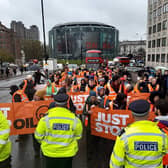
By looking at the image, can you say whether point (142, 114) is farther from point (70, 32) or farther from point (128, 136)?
point (70, 32)

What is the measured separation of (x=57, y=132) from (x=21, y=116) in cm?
239

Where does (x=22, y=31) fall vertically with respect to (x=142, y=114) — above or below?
above

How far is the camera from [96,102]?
15.6ft

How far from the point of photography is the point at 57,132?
2.44m

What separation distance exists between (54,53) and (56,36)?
26.0ft

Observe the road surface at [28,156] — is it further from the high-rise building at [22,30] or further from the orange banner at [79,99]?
the high-rise building at [22,30]

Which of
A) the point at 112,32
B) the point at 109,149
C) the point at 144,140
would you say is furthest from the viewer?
the point at 112,32

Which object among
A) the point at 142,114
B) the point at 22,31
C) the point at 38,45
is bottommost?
the point at 142,114

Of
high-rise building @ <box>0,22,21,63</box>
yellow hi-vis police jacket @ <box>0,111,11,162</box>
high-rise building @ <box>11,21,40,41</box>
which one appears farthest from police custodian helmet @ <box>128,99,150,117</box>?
high-rise building @ <box>11,21,40,41</box>

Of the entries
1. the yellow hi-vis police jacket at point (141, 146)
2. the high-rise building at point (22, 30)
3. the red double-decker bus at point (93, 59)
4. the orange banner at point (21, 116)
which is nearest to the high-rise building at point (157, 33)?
the red double-decker bus at point (93, 59)

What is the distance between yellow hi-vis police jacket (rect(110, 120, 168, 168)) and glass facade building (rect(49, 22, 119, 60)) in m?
74.6

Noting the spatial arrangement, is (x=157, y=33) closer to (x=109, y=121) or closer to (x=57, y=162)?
(x=109, y=121)

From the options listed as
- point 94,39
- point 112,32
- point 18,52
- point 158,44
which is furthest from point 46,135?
point 18,52

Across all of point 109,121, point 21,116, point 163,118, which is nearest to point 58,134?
point 163,118
